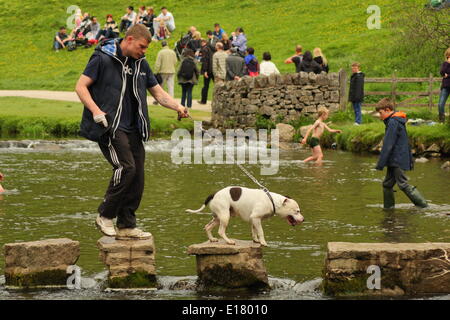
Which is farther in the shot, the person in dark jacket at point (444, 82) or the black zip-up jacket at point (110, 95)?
the person in dark jacket at point (444, 82)

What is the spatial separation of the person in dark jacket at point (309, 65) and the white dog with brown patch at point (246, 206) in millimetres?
21325

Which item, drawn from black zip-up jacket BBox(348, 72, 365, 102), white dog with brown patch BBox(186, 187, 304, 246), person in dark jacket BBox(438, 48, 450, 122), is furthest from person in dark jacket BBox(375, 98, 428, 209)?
black zip-up jacket BBox(348, 72, 365, 102)

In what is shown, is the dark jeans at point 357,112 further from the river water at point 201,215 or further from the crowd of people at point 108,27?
the crowd of people at point 108,27

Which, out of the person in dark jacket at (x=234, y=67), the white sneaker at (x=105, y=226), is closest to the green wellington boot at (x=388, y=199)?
the white sneaker at (x=105, y=226)

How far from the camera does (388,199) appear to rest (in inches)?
646

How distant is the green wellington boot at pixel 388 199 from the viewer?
1638cm

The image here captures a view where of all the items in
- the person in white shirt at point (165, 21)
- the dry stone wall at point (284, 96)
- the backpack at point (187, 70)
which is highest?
the person in white shirt at point (165, 21)

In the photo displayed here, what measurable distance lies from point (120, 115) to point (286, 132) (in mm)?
19474

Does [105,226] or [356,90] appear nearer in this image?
[105,226]

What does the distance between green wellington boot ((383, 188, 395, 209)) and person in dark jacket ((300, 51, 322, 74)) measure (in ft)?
53.0

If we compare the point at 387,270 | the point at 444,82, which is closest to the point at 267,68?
the point at 444,82

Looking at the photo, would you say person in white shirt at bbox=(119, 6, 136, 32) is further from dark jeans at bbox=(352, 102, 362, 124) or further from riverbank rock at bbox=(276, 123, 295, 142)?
dark jeans at bbox=(352, 102, 362, 124)

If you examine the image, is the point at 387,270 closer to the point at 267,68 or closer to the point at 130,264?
the point at 130,264

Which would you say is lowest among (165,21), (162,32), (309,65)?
(309,65)
